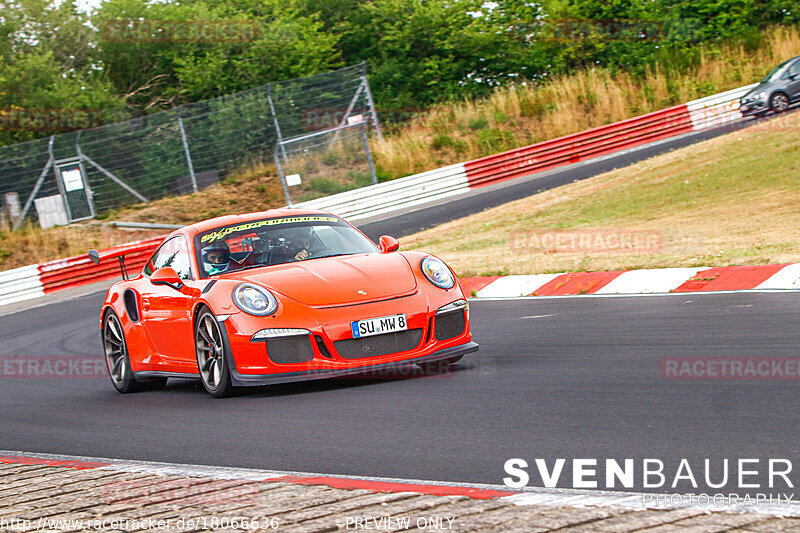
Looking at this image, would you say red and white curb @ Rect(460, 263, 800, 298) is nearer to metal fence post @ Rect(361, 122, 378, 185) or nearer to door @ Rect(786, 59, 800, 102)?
metal fence post @ Rect(361, 122, 378, 185)

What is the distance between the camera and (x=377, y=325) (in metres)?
6.55

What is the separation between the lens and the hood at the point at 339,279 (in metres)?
6.64

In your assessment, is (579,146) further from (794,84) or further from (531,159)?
(794,84)

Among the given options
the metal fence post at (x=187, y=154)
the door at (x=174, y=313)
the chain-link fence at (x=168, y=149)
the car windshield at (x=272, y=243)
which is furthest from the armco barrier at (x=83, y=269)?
the car windshield at (x=272, y=243)

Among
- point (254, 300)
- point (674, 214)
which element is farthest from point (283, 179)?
point (254, 300)

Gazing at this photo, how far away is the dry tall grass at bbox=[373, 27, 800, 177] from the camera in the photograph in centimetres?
3067

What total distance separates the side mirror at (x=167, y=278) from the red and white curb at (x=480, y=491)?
2414 mm

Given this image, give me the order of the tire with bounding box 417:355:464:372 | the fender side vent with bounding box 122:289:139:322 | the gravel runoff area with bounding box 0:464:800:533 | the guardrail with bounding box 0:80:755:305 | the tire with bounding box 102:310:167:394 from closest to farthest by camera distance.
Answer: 1. the gravel runoff area with bounding box 0:464:800:533
2. the tire with bounding box 417:355:464:372
3. the fender side vent with bounding box 122:289:139:322
4. the tire with bounding box 102:310:167:394
5. the guardrail with bounding box 0:80:755:305

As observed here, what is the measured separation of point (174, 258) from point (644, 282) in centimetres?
490

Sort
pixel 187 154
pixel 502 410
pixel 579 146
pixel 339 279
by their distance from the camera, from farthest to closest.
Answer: pixel 579 146
pixel 187 154
pixel 339 279
pixel 502 410

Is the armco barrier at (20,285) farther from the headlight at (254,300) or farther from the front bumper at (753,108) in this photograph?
the front bumper at (753,108)

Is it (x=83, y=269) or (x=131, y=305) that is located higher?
(x=83, y=269)

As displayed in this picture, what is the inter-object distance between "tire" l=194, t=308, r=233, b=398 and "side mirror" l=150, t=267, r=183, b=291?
0.48 m

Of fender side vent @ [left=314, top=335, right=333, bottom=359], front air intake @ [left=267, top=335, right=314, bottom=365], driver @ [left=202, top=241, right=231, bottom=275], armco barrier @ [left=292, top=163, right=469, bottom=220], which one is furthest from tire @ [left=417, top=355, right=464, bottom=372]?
armco barrier @ [left=292, top=163, right=469, bottom=220]
